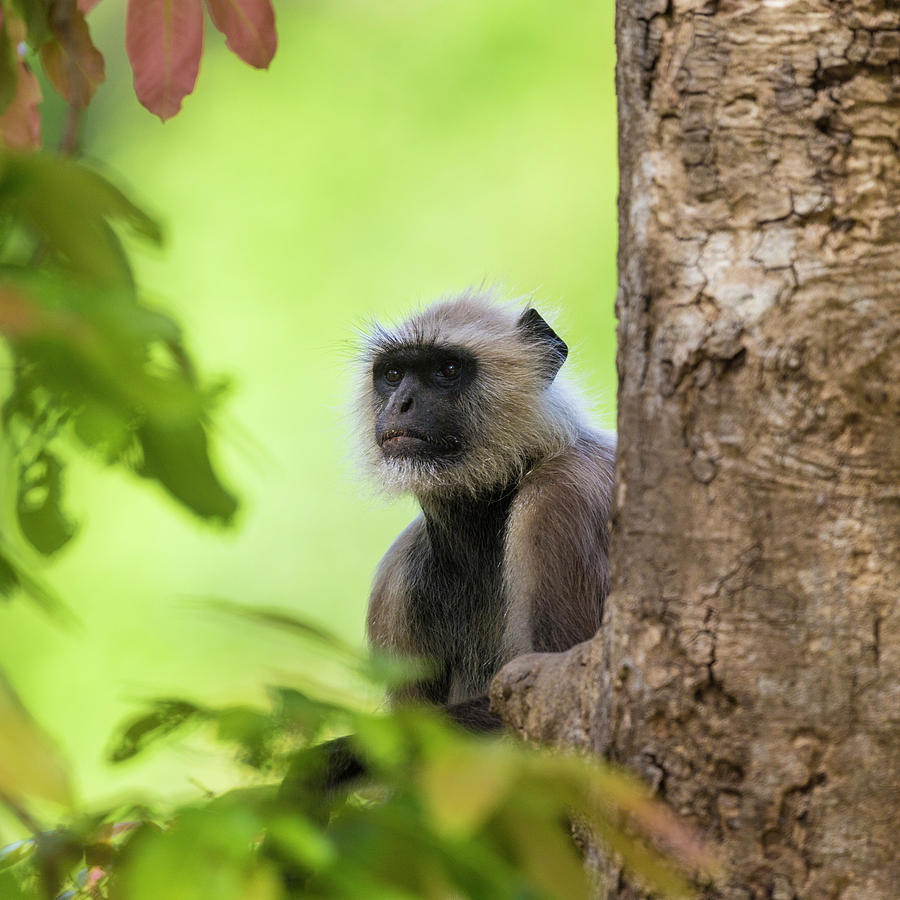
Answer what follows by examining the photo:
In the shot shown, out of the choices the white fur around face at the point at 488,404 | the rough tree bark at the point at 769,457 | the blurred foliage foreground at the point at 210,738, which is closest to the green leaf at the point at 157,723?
the blurred foliage foreground at the point at 210,738

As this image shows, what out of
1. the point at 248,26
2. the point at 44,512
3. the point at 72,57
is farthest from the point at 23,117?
the point at 44,512

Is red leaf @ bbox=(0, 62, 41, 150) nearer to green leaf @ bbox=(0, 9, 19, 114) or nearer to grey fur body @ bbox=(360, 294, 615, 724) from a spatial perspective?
green leaf @ bbox=(0, 9, 19, 114)

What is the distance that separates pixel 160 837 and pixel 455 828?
0.18 meters

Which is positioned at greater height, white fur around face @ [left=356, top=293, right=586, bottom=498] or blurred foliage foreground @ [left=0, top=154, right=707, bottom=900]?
blurred foliage foreground @ [left=0, top=154, right=707, bottom=900]

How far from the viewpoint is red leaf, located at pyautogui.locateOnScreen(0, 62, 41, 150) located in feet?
4.54

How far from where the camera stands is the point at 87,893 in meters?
1.20

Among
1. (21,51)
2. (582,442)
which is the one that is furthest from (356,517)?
(21,51)

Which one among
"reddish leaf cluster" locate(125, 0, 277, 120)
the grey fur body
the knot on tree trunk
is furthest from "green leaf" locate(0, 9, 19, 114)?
the grey fur body

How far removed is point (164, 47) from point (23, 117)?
0.74 ft

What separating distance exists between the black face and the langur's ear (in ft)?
0.75

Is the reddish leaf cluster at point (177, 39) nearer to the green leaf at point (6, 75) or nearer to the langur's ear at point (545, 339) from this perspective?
the green leaf at point (6, 75)

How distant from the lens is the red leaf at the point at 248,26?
4.50 feet

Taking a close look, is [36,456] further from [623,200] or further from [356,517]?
[356,517]

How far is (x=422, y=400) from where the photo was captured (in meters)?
3.48
